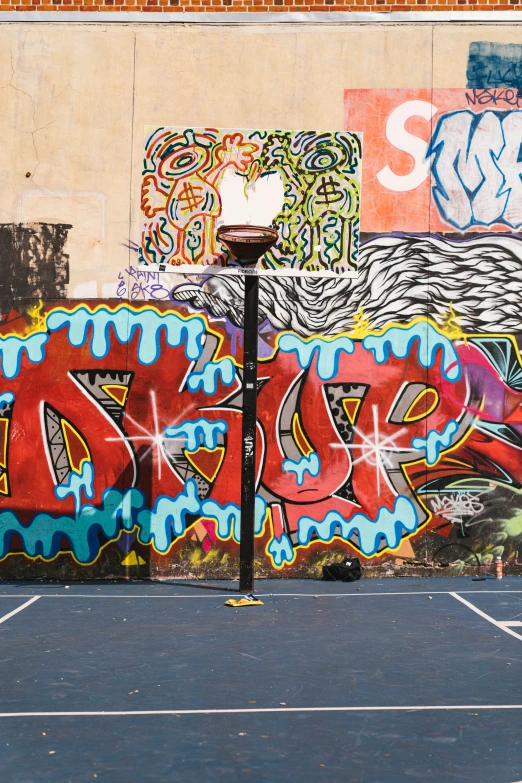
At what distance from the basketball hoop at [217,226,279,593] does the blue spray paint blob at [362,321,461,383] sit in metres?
1.81

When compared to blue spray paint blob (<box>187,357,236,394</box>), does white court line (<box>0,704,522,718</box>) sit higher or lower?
lower

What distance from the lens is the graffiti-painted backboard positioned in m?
11.8

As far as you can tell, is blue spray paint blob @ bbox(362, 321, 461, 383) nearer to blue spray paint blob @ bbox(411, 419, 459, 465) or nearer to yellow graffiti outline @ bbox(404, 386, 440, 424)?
yellow graffiti outline @ bbox(404, 386, 440, 424)

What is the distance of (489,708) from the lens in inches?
249

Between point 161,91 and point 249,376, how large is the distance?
154 inches

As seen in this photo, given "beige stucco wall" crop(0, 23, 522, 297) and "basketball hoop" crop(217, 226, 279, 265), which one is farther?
"beige stucco wall" crop(0, 23, 522, 297)

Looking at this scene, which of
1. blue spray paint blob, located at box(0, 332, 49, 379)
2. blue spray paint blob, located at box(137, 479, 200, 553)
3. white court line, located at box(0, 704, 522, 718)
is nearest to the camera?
white court line, located at box(0, 704, 522, 718)

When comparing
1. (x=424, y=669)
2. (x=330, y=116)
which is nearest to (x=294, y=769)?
(x=424, y=669)

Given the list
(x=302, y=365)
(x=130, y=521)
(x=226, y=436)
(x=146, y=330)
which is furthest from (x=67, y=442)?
(x=302, y=365)

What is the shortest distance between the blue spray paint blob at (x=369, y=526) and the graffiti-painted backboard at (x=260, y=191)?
116 inches

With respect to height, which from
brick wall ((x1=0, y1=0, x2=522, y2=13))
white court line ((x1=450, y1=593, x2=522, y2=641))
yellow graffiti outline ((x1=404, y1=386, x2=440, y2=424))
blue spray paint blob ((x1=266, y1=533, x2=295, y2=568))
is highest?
brick wall ((x1=0, y1=0, x2=522, y2=13))

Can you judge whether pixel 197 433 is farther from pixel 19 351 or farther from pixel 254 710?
pixel 254 710

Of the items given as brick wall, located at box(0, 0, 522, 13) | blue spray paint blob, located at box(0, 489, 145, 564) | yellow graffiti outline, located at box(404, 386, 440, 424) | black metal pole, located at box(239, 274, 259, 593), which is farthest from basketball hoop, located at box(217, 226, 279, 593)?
brick wall, located at box(0, 0, 522, 13)

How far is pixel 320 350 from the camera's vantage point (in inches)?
467
